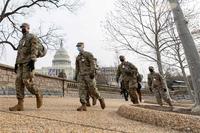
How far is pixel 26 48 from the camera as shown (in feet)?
25.5

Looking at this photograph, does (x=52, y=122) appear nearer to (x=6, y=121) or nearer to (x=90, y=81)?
(x=6, y=121)

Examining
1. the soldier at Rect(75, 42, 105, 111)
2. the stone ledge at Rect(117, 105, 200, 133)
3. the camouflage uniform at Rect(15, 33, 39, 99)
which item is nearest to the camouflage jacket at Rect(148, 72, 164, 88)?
the soldier at Rect(75, 42, 105, 111)

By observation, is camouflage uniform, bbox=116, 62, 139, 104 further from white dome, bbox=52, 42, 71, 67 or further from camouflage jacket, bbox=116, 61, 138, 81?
white dome, bbox=52, 42, 71, 67

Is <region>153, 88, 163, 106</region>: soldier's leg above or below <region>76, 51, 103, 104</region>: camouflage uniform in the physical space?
below

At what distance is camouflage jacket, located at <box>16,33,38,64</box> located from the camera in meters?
7.64

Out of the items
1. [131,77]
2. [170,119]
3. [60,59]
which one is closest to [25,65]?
[170,119]

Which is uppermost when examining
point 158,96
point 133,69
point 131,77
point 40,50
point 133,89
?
point 40,50

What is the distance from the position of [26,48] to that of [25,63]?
41 cm

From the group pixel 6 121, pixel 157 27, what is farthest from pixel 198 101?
pixel 157 27

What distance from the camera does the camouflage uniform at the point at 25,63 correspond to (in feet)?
24.8

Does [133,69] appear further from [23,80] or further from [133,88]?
[23,80]

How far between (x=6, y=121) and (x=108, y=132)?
180 cm

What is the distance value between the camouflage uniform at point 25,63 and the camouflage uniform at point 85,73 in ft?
5.20

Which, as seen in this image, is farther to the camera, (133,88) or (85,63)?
(133,88)
